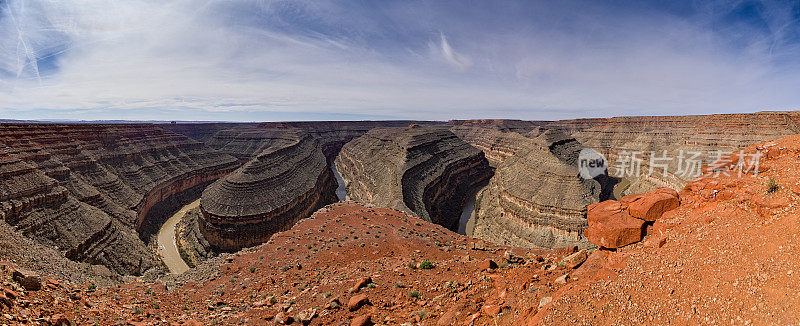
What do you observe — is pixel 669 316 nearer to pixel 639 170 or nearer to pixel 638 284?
pixel 638 284

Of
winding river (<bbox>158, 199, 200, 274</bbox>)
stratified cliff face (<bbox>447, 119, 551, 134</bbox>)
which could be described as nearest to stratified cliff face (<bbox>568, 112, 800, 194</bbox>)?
stratified cliff face (<bbox>447, 119, 551, 134</bbox>)

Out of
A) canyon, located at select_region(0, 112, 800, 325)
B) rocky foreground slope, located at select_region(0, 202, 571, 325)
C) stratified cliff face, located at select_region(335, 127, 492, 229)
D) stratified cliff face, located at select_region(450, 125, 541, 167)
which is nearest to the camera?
canyon, located at select_region(0, 112, 800, 325)

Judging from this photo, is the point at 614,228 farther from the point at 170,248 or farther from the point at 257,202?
the point at 170,248

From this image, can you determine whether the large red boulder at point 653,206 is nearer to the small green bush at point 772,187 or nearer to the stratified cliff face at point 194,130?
the small green bush at point 772,187

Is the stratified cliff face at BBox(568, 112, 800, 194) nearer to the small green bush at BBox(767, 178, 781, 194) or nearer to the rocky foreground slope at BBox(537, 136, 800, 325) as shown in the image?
the small green bush at BBox(767, 178, 781, 194)

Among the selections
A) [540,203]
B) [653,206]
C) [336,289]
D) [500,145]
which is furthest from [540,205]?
[500,145]

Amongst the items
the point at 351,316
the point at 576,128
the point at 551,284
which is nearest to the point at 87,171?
the point at 351,316
